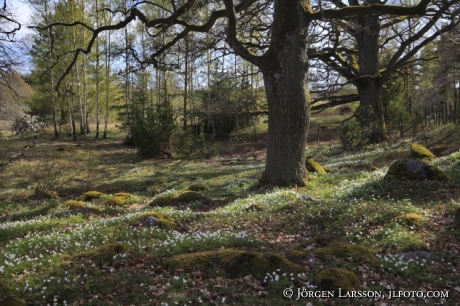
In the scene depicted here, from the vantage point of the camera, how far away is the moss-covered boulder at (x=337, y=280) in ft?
16.5

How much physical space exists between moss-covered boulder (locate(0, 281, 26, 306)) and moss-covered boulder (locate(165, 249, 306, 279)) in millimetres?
2335

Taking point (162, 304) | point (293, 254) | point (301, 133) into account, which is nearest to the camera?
point (162, 304)

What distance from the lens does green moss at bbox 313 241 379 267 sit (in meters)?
Answer: 6.05

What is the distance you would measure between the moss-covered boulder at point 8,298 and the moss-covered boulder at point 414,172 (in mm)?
10940

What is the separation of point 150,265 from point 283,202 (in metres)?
5.71

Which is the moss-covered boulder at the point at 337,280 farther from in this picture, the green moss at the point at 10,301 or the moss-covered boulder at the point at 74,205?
the moss-covered boulder at the point at 74,205

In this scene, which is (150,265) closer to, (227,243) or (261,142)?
(227,243)

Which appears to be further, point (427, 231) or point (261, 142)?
point (261, 142)

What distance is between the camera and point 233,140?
39.8m

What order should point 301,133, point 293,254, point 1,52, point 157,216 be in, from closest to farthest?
point 293,254 → point 157,216 → point 301,133 → point 1,52

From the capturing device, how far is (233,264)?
19.2 feet

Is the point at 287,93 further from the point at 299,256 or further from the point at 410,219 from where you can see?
the point at 299,256

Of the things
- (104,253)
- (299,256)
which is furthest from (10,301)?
(299,256)

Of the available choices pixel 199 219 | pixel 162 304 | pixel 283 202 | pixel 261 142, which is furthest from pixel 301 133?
pixel 261 142
